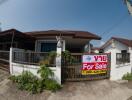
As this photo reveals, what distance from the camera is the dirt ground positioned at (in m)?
9.05

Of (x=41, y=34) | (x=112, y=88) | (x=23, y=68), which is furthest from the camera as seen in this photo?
(x=41, y=34)

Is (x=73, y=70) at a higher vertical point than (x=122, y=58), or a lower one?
lower

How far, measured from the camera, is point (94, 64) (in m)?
11.0

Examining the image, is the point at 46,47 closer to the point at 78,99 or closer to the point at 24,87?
the point at 24,87

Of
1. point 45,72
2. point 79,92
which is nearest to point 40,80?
point 45,72

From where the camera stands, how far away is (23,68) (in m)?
10.9

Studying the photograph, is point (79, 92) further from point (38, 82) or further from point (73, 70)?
point (38, 82)

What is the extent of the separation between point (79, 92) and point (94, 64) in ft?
7.44

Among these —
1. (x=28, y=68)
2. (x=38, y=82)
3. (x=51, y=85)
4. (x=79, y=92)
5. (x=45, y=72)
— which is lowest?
(x=79, y=92)

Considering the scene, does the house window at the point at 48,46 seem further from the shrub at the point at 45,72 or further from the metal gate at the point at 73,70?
the shrub at the point at 45,72

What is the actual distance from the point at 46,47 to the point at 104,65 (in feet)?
18.8

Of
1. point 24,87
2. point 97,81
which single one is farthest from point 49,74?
point 97,81

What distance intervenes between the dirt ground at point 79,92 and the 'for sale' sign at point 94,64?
68cm

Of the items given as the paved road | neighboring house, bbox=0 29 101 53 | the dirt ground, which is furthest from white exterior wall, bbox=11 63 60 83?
neighboring house, bbox=0 29 101 53
